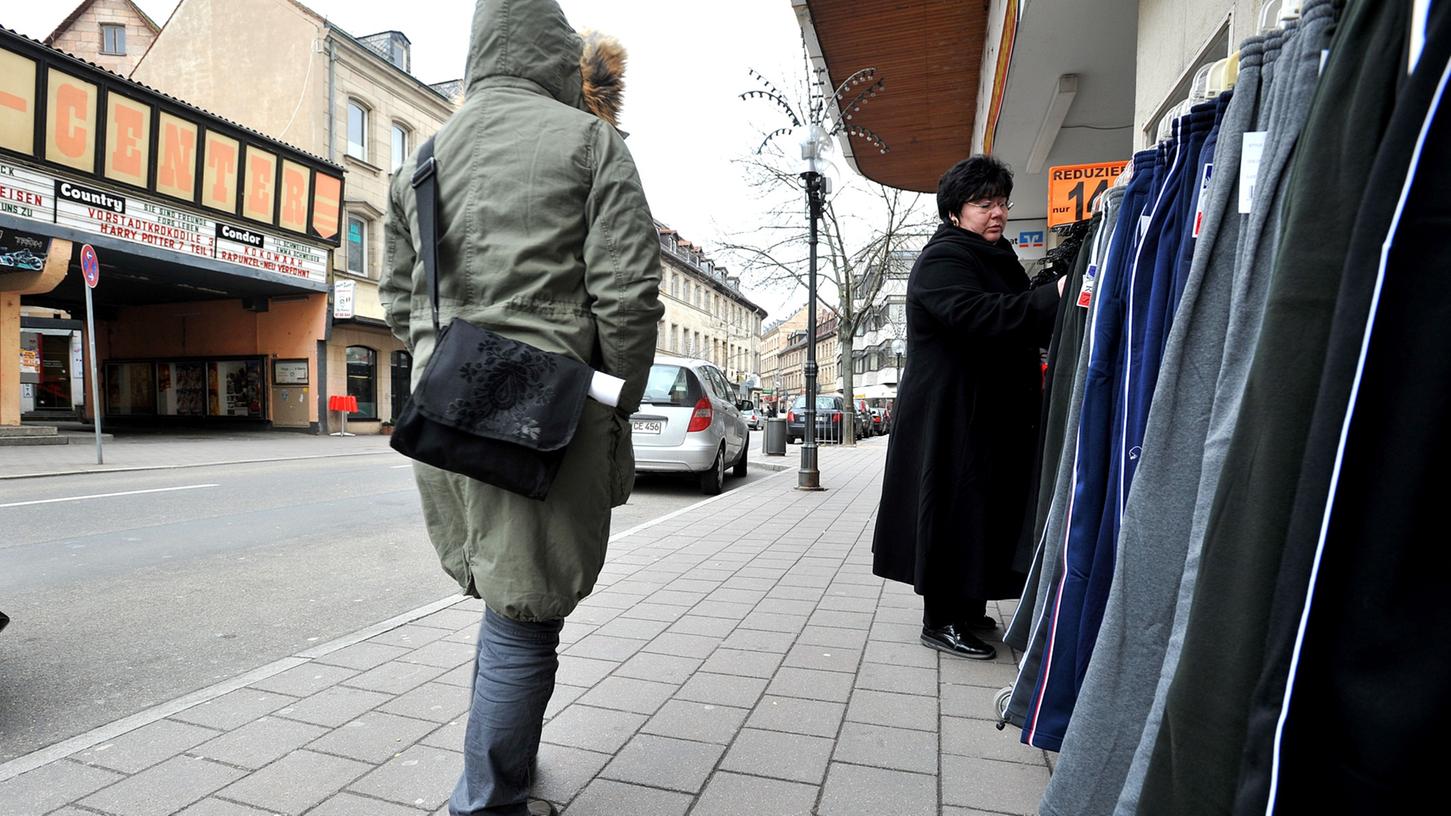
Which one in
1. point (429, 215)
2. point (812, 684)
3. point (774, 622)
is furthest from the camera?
point (774, 622)

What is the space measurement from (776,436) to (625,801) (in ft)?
47.2

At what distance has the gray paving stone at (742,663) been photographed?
311 centimetres

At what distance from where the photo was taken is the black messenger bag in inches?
67.7

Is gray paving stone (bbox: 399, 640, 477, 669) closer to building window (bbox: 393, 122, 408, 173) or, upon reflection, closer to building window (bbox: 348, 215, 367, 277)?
building window (bbox: 348, 215, 367, 277)

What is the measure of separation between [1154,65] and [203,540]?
693cm

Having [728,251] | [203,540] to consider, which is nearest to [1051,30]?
[203,540]

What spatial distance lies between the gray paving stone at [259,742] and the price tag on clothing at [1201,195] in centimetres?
272

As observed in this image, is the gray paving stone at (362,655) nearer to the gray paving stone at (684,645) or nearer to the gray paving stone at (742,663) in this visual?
the gray paving stone at (684,645)

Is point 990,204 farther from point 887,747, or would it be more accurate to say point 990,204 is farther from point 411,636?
point 411,636

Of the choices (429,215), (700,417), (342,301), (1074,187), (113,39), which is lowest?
(700,417)

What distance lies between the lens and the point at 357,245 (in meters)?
24.5

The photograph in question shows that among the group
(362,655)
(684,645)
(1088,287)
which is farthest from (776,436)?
(1088,287)

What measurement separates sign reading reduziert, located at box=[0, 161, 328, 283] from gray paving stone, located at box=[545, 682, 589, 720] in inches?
686

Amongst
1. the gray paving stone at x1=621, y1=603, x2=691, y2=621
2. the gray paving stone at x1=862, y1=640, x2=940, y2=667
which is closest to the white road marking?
the gray paving stone at x1=621, y1=603, x2=691, y2=621
